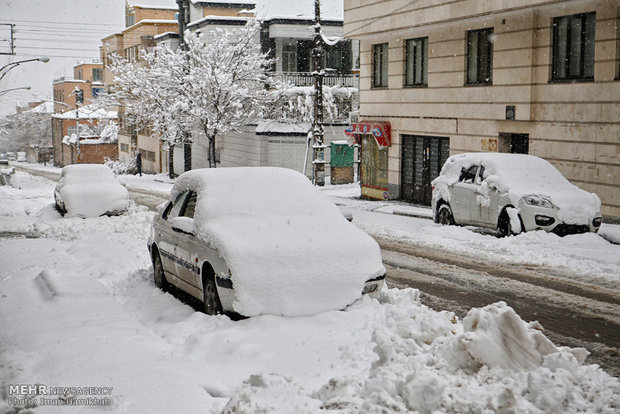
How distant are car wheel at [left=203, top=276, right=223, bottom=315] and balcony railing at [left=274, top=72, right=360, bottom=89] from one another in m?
31.2

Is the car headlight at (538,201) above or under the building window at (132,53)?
under

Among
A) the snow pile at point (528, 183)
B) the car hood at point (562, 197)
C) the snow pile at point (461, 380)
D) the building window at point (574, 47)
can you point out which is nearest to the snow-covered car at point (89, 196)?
the snow pile at point (528, 183)

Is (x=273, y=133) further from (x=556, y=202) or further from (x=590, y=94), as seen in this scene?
(x=556, y=202)

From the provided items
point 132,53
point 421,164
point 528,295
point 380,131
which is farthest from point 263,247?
point 132,53

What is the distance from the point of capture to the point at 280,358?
6406 millimetres

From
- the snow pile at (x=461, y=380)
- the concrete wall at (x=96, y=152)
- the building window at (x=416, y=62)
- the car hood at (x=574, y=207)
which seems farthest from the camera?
the concrete wall at (x=96, y=152)

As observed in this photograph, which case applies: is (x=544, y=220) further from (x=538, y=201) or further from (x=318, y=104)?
(x=318, y=104)

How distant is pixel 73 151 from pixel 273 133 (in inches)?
1981

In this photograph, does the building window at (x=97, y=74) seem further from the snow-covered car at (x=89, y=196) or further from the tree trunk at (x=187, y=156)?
the snow-covered car at (x=89, y=196)

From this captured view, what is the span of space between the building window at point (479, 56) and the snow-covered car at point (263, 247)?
44.8ft

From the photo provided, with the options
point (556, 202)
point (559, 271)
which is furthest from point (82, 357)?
point (556, 202)

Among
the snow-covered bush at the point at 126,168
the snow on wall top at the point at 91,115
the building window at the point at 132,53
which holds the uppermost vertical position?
the building window at the point at 132,53

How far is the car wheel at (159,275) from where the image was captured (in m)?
9.79

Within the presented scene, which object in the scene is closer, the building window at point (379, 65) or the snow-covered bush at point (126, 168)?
the building window at point (379, 65)
